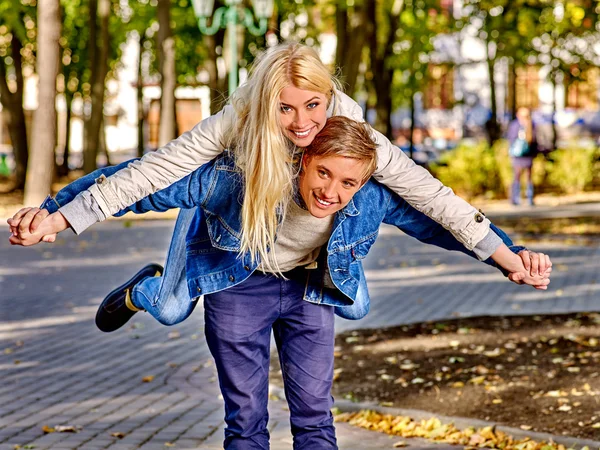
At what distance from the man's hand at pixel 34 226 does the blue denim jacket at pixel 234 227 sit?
0.09m

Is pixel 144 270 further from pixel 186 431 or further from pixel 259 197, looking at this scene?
pixel 259 197

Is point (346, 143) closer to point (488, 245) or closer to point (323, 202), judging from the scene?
point (323, 202)

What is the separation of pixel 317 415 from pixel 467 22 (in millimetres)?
17528

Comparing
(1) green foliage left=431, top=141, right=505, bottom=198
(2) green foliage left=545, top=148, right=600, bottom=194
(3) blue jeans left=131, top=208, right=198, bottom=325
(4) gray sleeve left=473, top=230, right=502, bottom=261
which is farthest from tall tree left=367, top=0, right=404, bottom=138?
(4) gray sleeve left=473, top=230, right=502, bottom=261

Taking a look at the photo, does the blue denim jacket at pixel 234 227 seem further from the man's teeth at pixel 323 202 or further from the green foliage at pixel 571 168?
the green foliage at pixel 571 168

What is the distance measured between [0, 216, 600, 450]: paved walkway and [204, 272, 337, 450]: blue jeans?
52.5 inches

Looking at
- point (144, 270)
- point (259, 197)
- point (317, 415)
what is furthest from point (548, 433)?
point (259, 197)

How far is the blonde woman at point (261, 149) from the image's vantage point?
3.41 metres

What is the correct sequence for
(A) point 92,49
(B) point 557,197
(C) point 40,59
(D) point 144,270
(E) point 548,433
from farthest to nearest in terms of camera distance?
(A) point 92,49, (B) point 557,197, (C) point 40,59, (E) point 548,433, (D) point 144,270

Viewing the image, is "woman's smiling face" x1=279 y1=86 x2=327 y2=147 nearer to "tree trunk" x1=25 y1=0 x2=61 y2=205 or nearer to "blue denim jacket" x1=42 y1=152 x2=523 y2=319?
"blue denim jacket" x1=42 y1=152 x2=523 y2=319

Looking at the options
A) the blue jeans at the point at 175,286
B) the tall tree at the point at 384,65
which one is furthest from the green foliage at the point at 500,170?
the blue jeans at the point at 175,286

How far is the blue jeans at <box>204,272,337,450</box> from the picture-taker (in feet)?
12.6

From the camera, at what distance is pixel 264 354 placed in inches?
157

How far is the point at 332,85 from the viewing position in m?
3.52
